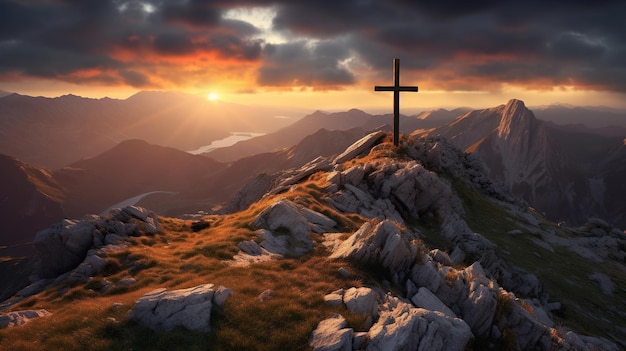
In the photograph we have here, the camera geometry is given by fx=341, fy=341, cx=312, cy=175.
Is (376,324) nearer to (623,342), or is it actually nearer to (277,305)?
(277,305)

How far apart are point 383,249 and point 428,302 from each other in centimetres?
364

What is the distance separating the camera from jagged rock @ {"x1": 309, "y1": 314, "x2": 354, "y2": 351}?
11.8 meters

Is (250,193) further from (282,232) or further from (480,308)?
(480,308)

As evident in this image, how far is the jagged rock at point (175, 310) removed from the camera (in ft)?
43.6

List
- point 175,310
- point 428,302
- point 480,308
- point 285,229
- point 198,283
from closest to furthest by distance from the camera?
1. point 175,310
2. point 480,308
3. point 428,302
4. point 198,283
5. point 285,229

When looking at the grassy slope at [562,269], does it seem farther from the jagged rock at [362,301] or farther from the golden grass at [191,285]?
the golden grass at [191,285]

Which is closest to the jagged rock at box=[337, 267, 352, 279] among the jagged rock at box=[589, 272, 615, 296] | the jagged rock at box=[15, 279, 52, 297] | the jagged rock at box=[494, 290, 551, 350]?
the jagged rock at box=[494, 290, 551, 350]

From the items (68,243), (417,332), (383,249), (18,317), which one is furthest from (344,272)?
(68,243)

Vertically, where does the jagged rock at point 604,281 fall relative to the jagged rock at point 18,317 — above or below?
below

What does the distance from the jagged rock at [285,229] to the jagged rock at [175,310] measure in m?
6.61

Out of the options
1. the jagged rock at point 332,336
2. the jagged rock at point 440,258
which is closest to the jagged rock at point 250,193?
the jagged rock at point 440,258

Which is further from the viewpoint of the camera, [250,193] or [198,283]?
[250,193]

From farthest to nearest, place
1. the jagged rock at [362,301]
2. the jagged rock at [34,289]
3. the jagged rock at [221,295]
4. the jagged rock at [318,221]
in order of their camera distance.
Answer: the jagged rock at [318,221]
the jagged rock at [34,289]
the jagged rock at [221,295]
the jagged rock at [362,301]

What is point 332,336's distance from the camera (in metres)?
12.2
